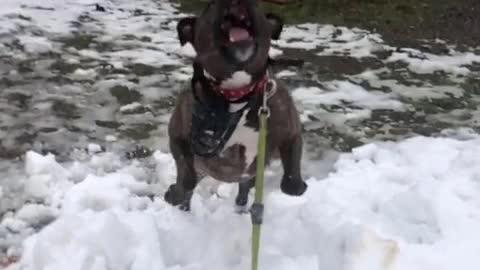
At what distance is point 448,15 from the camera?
309 inches

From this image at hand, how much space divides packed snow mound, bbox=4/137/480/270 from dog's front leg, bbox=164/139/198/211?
3.6 inches

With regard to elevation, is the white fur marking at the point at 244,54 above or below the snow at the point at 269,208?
above

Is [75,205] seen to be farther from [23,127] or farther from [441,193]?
[441,193]

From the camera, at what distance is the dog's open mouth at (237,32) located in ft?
8.11

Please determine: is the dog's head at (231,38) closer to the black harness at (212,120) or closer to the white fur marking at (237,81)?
the white fur marking at (237,81)

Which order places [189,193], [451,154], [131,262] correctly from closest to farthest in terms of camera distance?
1. [131,262]
2. [189,193]
3. [451,154]

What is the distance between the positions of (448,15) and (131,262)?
18.7ft

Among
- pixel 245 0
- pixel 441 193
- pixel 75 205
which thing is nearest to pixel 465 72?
pixel 441 193

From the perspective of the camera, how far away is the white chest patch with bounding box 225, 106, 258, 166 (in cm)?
295

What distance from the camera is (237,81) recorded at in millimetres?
2699

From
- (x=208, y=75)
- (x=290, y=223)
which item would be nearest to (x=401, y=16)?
(x=290, y=223)

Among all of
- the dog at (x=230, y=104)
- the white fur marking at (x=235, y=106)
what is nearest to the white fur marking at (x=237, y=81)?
the dog at (x=230, y=104)

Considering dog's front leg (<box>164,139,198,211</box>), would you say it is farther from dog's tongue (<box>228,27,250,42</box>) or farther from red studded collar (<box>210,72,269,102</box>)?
dog's tongue (<box>228,27,250,42</box>)

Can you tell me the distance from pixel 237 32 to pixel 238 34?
0.04ft
